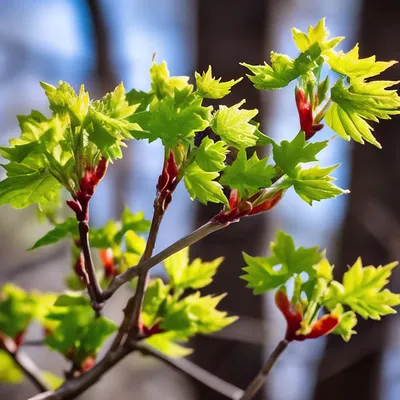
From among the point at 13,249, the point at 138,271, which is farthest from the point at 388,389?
the point at 13,249

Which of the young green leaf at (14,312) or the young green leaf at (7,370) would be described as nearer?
the young green leaf at (14,312)

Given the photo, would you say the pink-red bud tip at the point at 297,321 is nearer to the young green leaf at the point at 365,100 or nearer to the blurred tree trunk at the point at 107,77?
the young green leaf at the point at 365,100

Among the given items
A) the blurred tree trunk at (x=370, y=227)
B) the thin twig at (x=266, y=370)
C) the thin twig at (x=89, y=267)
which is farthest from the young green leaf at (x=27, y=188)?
the blurred tree trunk at (x=370, y=227)

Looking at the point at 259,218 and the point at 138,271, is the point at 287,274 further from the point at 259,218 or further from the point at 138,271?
the point at 259,218

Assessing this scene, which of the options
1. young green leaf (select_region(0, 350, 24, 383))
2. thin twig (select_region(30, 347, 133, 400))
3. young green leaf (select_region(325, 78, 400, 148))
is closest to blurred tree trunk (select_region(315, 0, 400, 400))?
young green leaf (select_region(0, 350, 24, 383))

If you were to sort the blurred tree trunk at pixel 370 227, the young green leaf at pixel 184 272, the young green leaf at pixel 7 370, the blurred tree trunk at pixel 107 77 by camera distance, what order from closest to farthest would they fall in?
the young green leaf at pixel 184 272 → the young green leaf at pixel 7 370 → the blurred tree trunk at pixel 370 227 → the blurred tree trunk at pixel 107 77

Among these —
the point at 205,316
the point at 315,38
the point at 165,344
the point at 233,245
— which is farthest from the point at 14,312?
the point at 233,245
